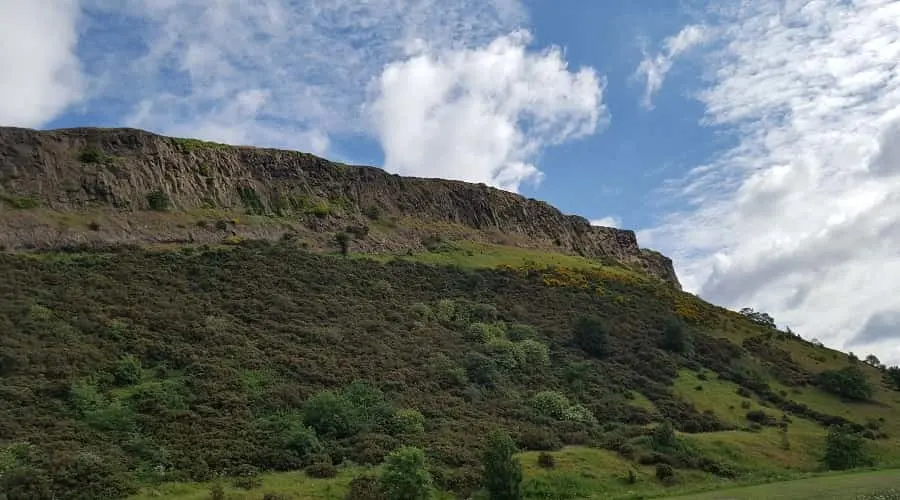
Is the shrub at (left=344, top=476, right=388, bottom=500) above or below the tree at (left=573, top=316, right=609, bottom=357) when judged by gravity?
below

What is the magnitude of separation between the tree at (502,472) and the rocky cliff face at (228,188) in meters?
31.9

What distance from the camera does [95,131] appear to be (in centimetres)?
4994

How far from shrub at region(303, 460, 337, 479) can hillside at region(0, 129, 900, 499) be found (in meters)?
0.09

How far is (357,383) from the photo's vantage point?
33.2m

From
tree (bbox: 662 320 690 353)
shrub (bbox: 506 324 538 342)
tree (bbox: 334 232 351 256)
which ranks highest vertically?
tree (bbox: 334 232 351 256)

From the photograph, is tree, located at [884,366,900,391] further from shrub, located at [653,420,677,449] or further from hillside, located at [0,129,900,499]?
shrub, located at [653,420,677,449]

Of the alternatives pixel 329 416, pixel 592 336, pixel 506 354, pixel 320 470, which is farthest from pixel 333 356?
pixel 592 336

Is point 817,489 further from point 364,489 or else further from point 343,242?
point 343,242

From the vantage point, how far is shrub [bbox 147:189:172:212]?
48.7 meters

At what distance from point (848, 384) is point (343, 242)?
123 ft

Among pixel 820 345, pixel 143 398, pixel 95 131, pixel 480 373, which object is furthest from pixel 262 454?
pixel 820 345

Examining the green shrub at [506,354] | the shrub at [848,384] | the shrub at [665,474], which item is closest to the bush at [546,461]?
the shrub at [665,474]

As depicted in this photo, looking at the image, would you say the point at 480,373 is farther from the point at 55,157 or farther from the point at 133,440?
the point at 55,157

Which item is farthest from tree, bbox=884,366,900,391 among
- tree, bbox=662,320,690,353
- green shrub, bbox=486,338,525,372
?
green shrub, bbox=486,338,525,372
